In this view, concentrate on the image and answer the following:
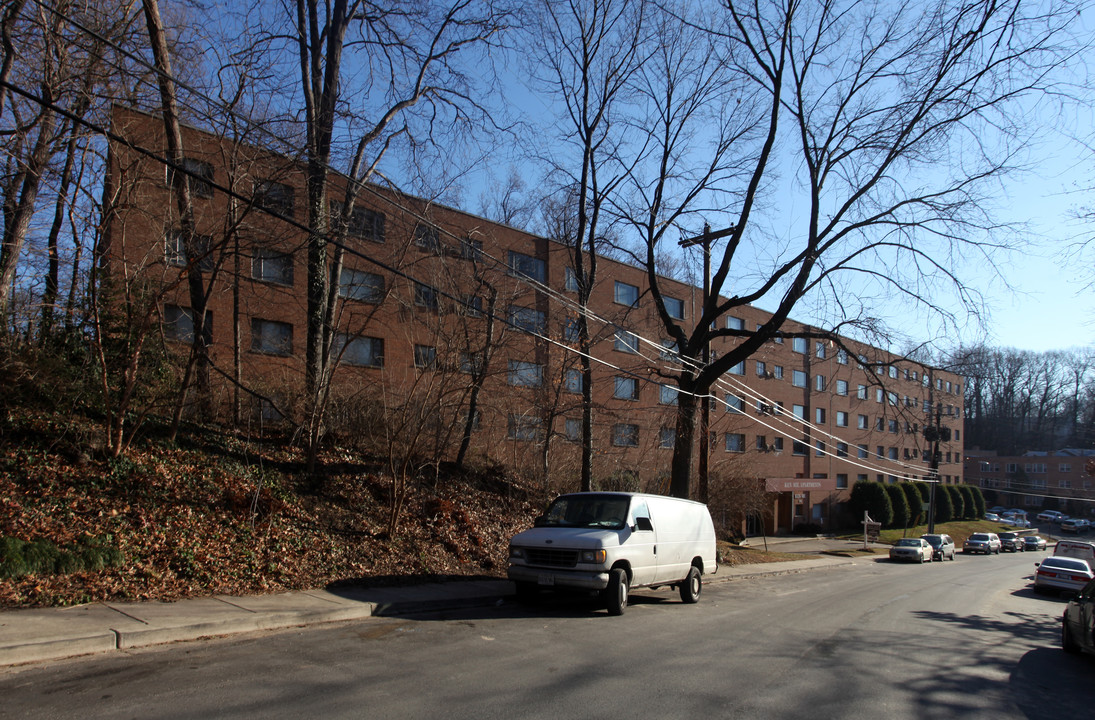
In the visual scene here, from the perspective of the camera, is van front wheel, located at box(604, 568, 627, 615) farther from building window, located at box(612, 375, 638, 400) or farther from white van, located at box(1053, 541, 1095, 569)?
white van, located at box(1053, 541, 1095, 569)

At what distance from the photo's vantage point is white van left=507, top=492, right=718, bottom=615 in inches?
412

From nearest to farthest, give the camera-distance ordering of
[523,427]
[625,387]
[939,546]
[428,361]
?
1. [428,361]
2. [523,427]
3. [625,387]
4. [939,546]

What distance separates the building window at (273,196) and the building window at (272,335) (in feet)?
22.2

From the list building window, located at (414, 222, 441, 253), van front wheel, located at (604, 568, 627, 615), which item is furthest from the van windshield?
building window, located at (414, 222, 441, 253)

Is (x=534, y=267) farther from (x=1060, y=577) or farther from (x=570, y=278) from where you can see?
(x=1060, y=577)

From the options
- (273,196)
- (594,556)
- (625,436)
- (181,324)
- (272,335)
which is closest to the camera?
(594,556)

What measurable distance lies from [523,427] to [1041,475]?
102 metres

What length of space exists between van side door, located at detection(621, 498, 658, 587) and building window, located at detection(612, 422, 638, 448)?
44.0ft

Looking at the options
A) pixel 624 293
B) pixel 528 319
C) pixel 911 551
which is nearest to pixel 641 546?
pixel 528 319

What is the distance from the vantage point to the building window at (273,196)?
12.0 meters

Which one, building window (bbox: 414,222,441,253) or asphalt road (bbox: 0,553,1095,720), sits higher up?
building window (bbox: 414,222,441,253)

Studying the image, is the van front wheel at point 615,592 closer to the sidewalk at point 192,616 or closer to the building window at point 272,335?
the sidewalk at point 192,616

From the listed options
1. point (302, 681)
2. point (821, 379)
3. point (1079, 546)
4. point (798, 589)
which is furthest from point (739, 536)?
point (302, 681)

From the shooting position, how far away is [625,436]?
91.2ft
